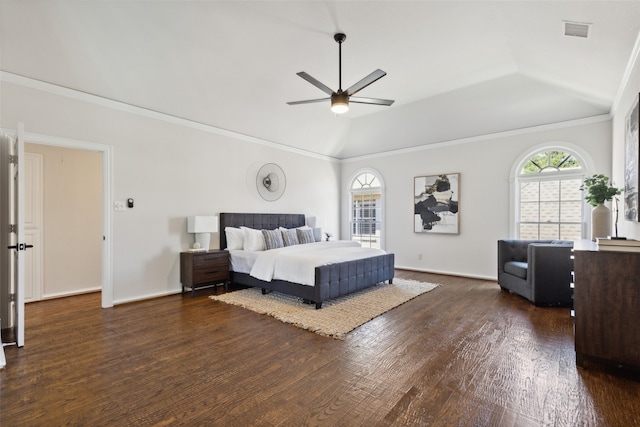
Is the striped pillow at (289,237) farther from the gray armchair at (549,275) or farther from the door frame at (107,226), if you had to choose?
the gray armchair at (549,275)

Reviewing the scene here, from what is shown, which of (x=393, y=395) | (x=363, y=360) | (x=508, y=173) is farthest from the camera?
(x=508, y=173)

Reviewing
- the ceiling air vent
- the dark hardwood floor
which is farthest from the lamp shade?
the ceiling air vent

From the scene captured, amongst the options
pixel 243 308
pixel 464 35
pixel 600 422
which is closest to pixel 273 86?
pixel 464 35

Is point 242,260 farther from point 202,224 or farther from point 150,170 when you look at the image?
point 150,170


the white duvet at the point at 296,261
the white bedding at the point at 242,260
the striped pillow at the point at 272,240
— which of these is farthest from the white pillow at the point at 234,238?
the white duvet at the point at 296,261

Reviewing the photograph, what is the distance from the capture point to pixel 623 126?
3.56 metres

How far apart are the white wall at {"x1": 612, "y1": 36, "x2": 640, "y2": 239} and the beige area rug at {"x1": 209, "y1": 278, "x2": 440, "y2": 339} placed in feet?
8.18

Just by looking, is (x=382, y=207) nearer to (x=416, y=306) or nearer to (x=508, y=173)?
(x=508, y=173)

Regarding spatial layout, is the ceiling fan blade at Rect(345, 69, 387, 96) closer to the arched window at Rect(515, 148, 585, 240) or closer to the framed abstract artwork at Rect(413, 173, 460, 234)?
the framed abstract artwork at Rect(413, 173, 460, 234)

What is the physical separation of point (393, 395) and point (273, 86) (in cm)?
443

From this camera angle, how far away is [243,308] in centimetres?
402

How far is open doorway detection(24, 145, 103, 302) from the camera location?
4430 millimetres

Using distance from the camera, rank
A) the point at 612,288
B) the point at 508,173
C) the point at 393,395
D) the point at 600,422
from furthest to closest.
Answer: the point at 508,173, the point at 612,288, the point at 393,395, the point at 600,422

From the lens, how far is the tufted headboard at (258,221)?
5.45 meters
